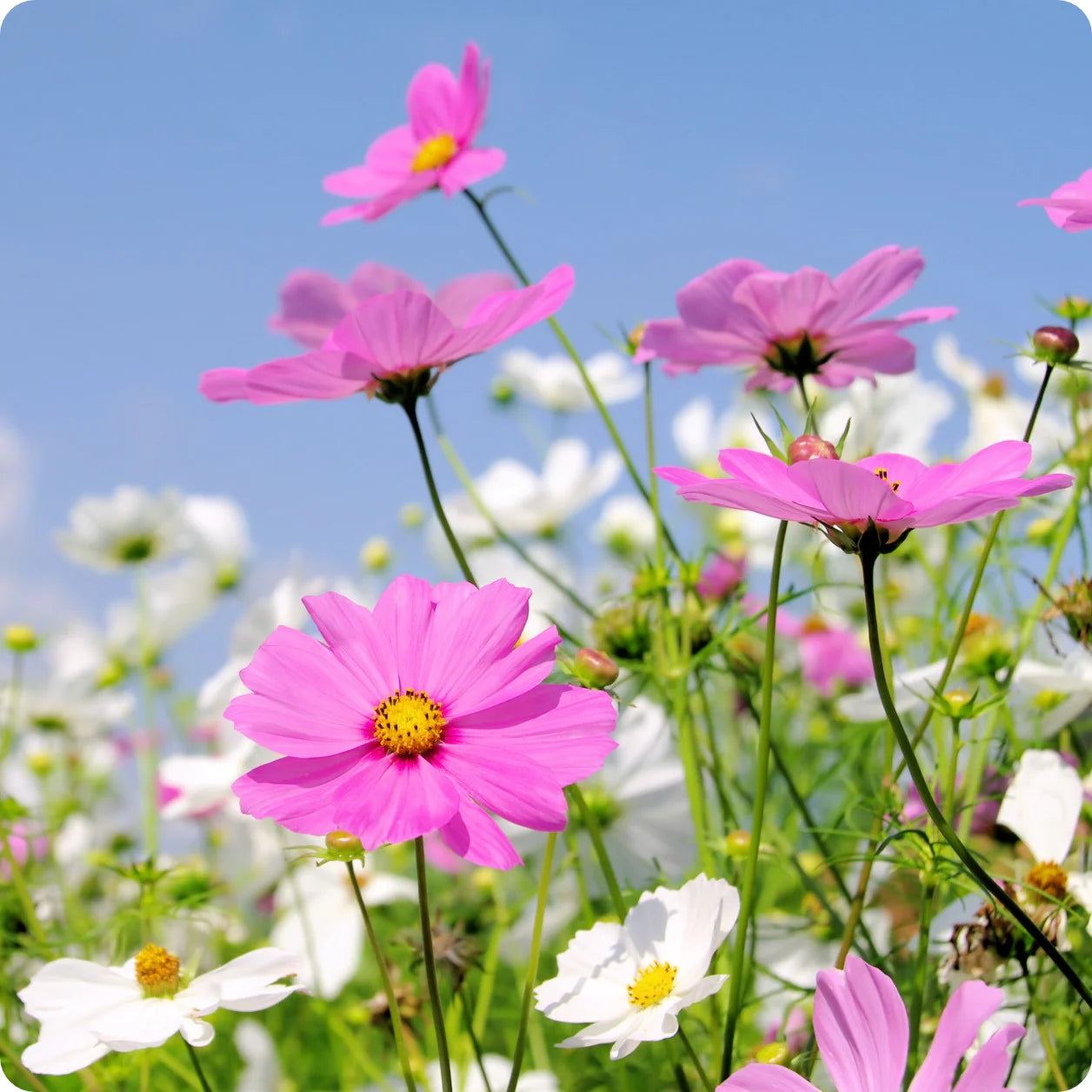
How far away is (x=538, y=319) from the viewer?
0.47 meters

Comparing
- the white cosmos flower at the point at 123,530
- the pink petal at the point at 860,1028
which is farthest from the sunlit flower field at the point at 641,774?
the white cosmos flower at the point at 123,530

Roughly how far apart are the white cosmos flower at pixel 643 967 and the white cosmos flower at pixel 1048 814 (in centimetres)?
16

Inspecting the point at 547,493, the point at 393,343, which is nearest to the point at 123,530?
the point at 547,493

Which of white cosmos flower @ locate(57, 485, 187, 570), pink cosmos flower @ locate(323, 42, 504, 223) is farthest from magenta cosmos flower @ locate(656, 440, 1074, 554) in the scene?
white cosmos flower @ locate(57, 485, 187, 570)

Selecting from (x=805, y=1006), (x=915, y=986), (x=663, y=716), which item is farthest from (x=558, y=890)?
(x=915, y=986)

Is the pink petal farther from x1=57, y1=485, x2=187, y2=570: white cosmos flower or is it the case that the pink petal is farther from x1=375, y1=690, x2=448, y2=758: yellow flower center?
x1=57, y1=485, x2=187, y2=570: white cosmos flower

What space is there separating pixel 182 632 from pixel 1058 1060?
100cm

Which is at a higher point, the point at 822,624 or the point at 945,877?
the point at 822,624

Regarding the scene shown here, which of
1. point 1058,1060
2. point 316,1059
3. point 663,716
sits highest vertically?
point 663,716

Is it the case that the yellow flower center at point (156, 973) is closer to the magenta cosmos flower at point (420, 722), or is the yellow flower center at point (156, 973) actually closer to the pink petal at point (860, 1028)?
the magenta cosmos flower at point (420, 722)

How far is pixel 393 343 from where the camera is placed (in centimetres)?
48

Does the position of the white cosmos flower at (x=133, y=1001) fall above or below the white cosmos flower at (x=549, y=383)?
below

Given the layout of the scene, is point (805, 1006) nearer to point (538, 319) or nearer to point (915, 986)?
point (915, 986)

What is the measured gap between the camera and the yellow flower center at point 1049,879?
520 millimetres
